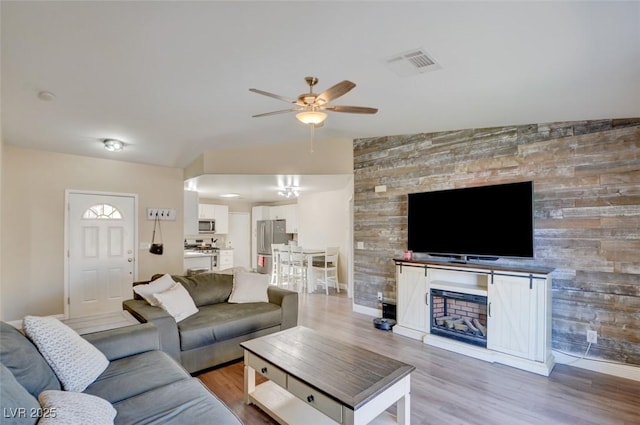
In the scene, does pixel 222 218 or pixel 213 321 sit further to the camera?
pixel 222 218

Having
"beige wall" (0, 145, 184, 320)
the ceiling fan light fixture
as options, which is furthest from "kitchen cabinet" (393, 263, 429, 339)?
"beige wall" (0, 145, 184, 320)

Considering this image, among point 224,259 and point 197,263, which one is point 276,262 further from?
point 224,259

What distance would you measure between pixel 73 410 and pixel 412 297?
353cm

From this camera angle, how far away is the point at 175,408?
164 centimetres

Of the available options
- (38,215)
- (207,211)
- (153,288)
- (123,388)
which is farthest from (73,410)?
(207,211)

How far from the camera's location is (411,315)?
404 cm

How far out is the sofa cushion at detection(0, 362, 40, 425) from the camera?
108cm

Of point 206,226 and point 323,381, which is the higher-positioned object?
point 206,226

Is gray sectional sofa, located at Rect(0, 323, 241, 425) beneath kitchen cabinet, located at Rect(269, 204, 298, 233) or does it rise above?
beneath

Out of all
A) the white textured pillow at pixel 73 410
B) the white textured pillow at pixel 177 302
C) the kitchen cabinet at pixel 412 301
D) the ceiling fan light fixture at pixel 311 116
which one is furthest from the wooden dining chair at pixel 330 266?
the white textured pillow at pixel 73 410

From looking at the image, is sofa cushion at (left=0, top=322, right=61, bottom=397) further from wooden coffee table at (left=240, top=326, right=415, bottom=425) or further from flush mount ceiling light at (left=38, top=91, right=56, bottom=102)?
flush mount ceiling light at (left=38, top=91, right=56, bottom=102)

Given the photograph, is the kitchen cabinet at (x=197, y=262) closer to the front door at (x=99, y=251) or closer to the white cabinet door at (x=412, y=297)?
the front door at (x=99, y=251)

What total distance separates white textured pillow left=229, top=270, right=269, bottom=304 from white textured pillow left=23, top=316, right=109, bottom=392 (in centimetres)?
182

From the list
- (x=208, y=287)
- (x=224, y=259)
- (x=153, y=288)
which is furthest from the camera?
(x=224, y=259)
